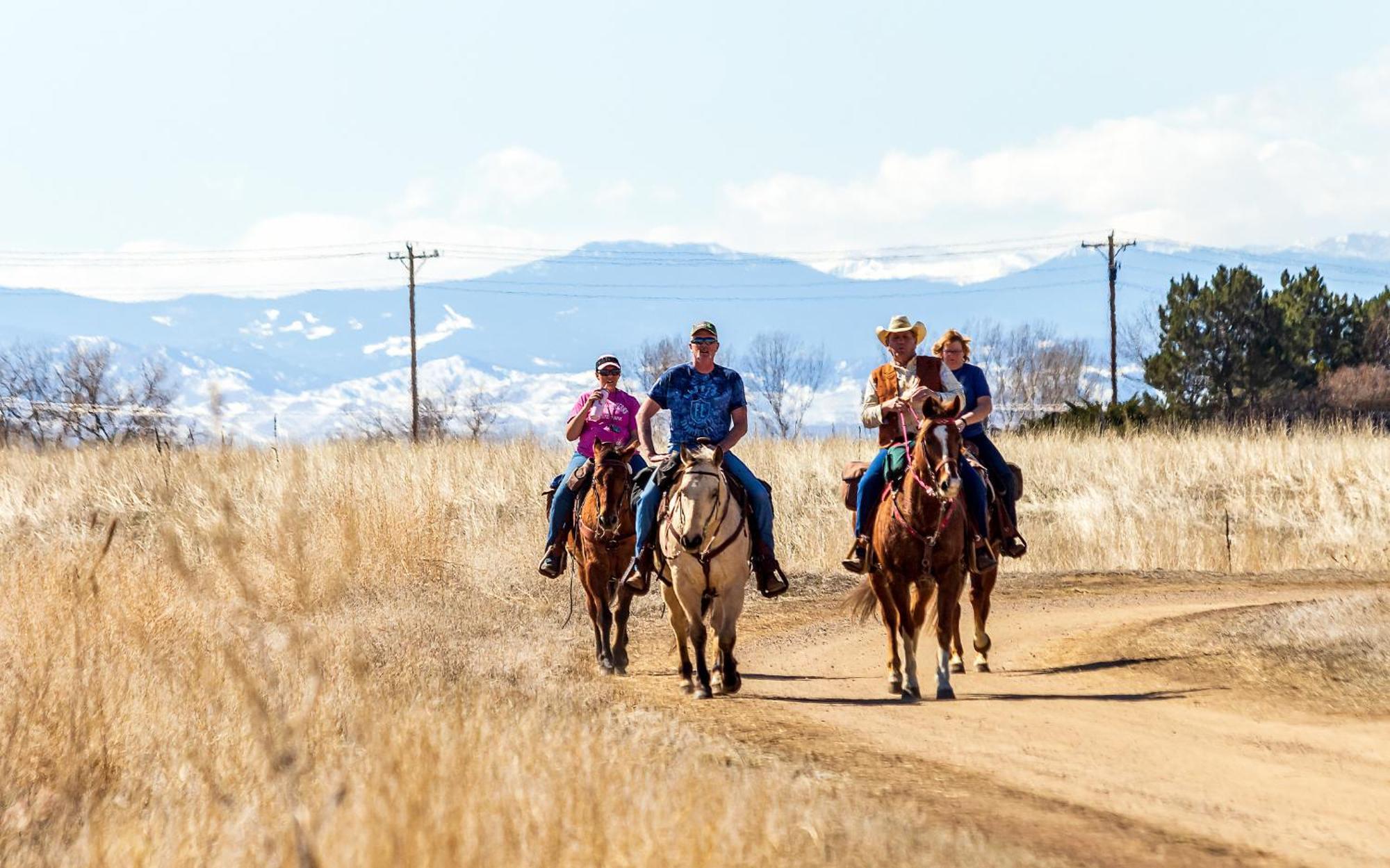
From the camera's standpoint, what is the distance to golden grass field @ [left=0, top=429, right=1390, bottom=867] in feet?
16.2

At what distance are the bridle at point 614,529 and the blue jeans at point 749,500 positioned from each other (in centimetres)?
64

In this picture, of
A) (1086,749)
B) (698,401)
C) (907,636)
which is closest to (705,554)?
(698,401)

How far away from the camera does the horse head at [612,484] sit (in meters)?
11.8

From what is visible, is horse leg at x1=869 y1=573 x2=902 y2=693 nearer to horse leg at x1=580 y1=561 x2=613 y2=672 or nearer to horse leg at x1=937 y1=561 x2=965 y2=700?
horse leg at x1=937 y1=561 x2=965 y2=700

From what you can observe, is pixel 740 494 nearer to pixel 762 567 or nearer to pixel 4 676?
pixel 762 567

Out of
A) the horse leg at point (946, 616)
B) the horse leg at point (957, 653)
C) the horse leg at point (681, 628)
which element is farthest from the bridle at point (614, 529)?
the horse leg at point (957, 653)

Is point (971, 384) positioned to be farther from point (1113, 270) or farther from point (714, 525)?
point (1113, 270)

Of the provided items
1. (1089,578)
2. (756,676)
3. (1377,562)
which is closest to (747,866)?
(756,676)

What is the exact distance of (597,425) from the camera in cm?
1248

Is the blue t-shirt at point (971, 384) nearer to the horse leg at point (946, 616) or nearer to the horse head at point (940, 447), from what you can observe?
the horse head at point (940, 447)

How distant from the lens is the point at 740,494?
35.7ft

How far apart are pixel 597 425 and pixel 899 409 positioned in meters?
2.77

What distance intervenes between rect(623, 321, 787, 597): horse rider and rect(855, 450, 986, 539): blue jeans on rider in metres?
0.93

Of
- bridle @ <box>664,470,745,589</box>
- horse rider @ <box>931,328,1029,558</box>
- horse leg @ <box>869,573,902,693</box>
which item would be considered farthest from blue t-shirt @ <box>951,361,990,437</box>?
bridle @ <box>664,470,745,589</box>
